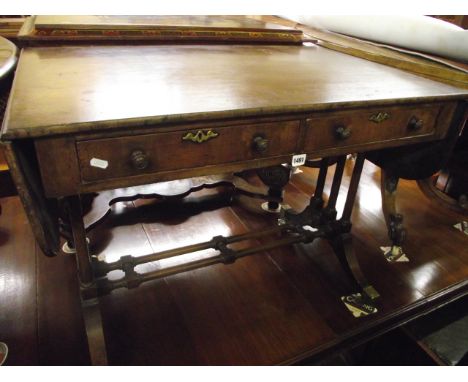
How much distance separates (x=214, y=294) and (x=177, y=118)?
86 cm

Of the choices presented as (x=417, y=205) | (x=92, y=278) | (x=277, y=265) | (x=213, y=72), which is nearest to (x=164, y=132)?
(x=213, y=72)

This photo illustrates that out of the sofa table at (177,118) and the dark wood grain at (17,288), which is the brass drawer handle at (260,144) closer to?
the sofa table at (177,118)

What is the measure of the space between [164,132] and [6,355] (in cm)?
90

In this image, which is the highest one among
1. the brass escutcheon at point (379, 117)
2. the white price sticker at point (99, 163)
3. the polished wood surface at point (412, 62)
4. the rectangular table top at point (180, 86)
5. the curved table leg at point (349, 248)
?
the polished wood surface at point (412, 62)

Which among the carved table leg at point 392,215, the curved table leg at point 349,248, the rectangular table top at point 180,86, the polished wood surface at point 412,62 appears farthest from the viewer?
the carved table leg at point 392,215

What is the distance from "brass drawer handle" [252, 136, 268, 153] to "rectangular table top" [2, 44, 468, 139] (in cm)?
7

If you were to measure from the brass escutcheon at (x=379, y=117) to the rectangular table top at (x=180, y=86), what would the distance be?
0.05 metres

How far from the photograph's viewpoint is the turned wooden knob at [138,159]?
732 mm

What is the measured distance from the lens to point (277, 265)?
5.05ft

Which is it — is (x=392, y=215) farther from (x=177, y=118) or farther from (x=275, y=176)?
(x=177, y=118)

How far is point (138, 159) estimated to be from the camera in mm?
731

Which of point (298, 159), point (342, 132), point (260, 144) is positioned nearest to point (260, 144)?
point (260, 144)

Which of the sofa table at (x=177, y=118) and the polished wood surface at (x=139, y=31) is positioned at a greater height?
the polished wood surface at (x=139, y=31)

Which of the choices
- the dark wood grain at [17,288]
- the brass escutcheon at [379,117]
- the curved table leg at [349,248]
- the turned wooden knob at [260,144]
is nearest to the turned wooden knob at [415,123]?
the brass escutcheon at [379,117]
